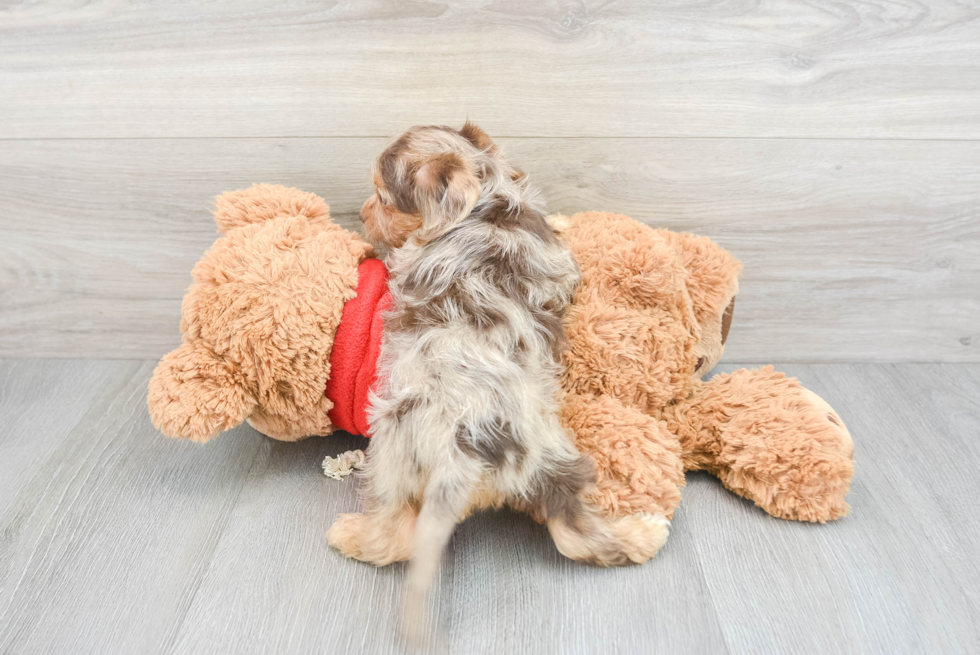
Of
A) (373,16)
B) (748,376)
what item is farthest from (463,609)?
(373,16)

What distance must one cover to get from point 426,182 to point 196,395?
430 millimetres

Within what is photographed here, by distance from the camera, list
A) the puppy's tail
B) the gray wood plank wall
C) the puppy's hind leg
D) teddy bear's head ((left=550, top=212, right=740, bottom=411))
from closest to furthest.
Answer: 1. the puppy's tail
2. the puppy's hind leg
3. teddy bear's head ((left=550, top=212, right=740, bottom=411))
4. the gray wood plank wall

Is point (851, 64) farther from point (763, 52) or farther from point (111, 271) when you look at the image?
point (111, 271)

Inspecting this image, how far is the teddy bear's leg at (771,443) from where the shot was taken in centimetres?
92

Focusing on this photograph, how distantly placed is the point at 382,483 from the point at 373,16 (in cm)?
73

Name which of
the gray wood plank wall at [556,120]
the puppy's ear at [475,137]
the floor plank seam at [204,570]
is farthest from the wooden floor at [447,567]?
the puppy's ear at [475,137]

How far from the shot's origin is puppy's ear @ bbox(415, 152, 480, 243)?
848 mm

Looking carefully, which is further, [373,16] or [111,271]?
[111,271]

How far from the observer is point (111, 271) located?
1.25m

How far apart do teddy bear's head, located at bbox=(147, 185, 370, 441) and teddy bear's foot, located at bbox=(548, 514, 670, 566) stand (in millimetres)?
392

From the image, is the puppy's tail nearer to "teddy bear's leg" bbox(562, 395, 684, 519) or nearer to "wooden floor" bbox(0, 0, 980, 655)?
"wooden floor" bbox(0, 0, 980, 655)

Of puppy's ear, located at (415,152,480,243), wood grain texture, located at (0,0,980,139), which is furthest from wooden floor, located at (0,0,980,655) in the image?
puppy's ear, located at (415,152,480,243)

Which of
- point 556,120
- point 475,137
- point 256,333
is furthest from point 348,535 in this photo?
point 556,120

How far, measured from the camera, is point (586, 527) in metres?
0.83
